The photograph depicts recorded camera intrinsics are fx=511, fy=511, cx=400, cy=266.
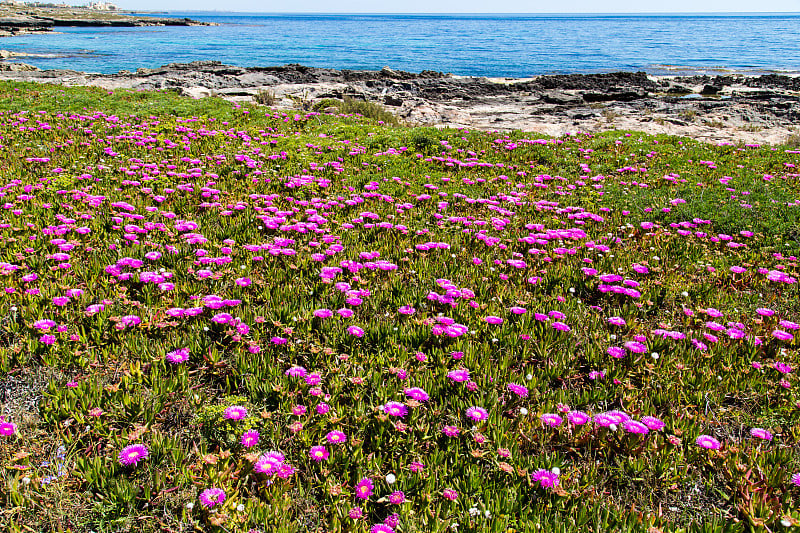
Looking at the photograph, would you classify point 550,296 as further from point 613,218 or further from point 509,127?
point 509,127

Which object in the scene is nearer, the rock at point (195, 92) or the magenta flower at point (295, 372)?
the magenta flower at point (295, 372)

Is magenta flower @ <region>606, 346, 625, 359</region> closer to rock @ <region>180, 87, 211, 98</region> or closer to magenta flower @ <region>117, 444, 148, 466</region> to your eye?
magenta flower @ <region>117, 444, 148, 466</region>

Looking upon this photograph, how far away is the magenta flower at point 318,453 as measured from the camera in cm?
271

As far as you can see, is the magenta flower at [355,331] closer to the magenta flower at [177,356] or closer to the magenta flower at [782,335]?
the magenta flower at [177,356]

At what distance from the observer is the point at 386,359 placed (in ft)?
11.8

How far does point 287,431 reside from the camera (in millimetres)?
2982

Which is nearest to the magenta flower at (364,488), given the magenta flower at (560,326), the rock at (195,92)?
the magenta flower at (560,326)

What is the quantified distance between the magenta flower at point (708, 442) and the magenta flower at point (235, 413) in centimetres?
261

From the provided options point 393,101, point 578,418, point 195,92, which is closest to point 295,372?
point 578,418

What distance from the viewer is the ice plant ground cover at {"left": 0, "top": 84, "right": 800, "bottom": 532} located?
257 cm

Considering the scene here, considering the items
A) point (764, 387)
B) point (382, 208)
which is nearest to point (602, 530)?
point (764, 387)

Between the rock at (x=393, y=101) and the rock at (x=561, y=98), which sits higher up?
the rock at (x=561, y=98)

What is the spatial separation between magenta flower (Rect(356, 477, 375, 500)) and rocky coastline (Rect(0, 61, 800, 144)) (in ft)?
45.5

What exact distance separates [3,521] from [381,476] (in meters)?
1.72
